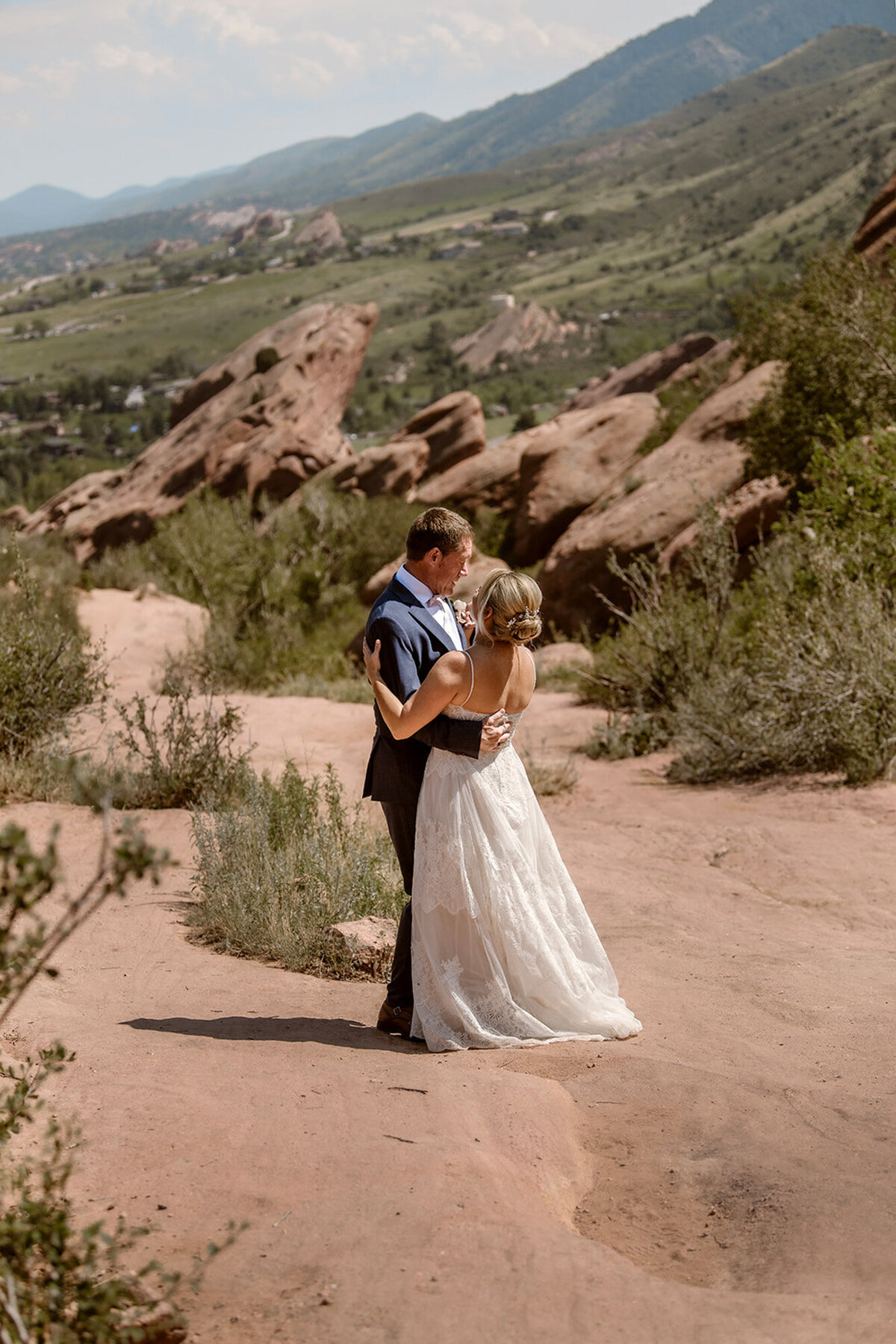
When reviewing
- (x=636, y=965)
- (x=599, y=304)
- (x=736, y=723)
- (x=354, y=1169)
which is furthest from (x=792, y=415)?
(x=599, y=304)

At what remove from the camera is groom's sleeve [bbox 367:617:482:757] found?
13.0 ft

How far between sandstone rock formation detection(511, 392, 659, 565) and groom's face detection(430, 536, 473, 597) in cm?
1578

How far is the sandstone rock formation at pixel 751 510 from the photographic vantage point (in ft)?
46.5

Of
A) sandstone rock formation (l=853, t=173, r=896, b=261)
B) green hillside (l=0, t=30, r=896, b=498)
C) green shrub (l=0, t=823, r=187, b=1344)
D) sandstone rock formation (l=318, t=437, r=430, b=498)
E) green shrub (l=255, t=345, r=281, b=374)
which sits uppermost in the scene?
green hillside (l=0, t=30, r=896, b=498)

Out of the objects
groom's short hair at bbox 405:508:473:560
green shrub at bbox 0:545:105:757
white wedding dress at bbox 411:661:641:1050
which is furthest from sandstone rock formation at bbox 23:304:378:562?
white wedding dress at bbox 411:661:641:1050

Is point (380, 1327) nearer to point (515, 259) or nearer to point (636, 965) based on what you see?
point (636, 965)

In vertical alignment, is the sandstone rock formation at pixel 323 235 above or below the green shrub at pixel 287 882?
above

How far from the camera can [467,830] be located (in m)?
4.08

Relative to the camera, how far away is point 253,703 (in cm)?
1250

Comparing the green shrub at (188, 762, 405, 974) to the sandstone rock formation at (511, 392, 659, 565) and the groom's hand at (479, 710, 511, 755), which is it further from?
the sandstone rock formation at (511, 392, 659, 565)

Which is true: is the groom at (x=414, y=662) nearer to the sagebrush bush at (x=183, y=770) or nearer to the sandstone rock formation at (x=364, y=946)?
the sandstone rock formation at (x=364, y=946)

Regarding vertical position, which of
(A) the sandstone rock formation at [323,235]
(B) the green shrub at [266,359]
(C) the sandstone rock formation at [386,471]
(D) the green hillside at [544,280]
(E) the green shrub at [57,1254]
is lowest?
(C) the sandstone rock formation at [386,471]

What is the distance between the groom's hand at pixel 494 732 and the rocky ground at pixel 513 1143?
1.07 metres

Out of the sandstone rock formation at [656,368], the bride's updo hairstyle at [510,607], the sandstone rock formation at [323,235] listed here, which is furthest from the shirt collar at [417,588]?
the sandstone rock formation at [323,235]
